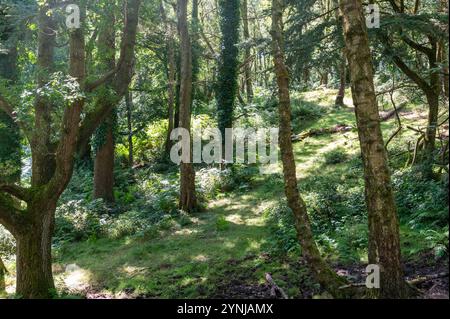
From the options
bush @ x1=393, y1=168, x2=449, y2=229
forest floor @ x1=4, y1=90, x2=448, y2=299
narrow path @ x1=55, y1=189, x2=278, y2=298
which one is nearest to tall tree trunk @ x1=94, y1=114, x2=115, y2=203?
forest floor @ x1=4, y1=90, x2=448, y2=299

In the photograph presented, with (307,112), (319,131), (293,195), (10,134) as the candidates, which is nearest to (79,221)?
(10,134)

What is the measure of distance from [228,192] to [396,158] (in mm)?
5763

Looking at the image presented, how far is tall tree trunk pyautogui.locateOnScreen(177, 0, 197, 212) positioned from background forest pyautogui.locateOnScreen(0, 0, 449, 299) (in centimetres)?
5

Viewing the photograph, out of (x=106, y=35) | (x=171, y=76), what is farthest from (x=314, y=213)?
(x=171, y=76)

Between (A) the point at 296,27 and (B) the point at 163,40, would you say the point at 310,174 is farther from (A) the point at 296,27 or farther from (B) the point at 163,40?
(B) the point at 163,40

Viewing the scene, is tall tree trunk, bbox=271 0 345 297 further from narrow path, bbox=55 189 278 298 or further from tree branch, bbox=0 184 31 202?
tree branch, bbox=0 184 31 202

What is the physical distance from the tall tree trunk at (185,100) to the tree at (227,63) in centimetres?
347

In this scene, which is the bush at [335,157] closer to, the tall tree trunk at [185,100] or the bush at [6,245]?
the tall tree trunk at [185,100]

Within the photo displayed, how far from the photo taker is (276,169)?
17.0m

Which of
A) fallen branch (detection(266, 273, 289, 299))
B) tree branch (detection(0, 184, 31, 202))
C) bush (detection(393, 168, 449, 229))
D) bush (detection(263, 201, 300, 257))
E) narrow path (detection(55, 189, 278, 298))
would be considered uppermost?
tree branch (detection(0, 184, 31, 202))

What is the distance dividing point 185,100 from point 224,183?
3721 mm

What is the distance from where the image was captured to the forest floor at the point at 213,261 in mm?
6969

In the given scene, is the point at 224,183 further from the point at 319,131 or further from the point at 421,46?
the point at 421,46

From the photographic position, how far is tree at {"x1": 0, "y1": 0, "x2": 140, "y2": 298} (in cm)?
702
